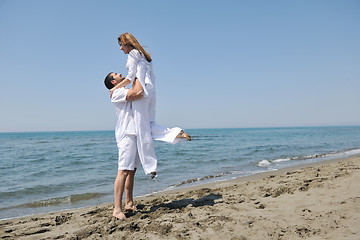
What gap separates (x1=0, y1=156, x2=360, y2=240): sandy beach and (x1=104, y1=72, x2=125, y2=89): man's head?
172cm

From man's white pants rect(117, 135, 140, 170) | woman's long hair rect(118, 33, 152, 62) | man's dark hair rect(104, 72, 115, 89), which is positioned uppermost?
woman's long hair rect(118, 33, 152, 62)

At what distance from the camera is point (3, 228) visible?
339 cm

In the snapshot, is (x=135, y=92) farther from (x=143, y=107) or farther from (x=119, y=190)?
(x=119, y=190)

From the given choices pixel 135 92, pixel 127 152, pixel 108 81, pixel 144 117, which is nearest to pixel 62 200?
pixel 127 152

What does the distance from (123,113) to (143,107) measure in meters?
0.28

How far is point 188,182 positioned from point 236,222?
14.0 ft

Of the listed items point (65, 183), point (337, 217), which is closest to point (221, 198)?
point (337, 217)

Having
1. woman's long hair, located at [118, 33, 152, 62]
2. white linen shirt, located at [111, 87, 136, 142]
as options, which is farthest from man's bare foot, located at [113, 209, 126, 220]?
woman's long hair, located at [118, 33, 152, 62]

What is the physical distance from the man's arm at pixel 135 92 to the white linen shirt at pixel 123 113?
6cm

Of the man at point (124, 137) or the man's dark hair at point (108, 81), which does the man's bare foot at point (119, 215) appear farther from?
the man's dark hair at point (108, 81)

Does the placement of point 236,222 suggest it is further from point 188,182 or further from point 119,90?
point 188,182

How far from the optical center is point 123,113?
3.04 metres

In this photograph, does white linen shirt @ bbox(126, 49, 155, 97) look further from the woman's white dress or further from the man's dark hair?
A: the man's dark hair

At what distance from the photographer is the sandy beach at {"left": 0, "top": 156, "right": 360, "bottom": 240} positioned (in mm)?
2387
